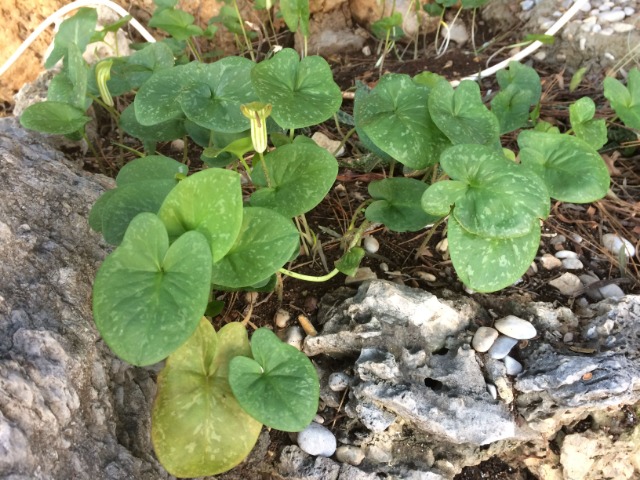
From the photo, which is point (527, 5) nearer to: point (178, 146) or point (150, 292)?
point (178, 146)

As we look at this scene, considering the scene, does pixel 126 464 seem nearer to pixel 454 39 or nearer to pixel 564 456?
pixel 564 456

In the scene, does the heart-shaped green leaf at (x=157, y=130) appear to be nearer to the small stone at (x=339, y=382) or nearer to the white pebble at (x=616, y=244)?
the small stone at (x=339, y=382)

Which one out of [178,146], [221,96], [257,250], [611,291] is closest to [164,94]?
[221,96]

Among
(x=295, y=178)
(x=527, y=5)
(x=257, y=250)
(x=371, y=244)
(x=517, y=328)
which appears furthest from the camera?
(x=527, y=5)

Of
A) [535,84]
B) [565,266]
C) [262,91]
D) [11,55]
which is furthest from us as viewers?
[11,55]

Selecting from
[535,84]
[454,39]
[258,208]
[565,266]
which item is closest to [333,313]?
[258,208]

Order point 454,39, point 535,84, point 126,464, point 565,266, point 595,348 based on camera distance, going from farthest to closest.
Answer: point 454,39
point 535,84
point 565,266
point 595,348
point 126,464
